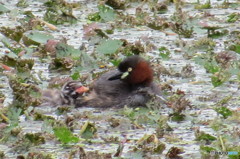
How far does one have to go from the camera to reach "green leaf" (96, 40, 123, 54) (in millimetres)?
10273

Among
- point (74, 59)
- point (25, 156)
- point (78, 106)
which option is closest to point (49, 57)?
point (74, 59)

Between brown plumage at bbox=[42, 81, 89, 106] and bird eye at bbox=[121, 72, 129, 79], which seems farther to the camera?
bird eye at bbox=[121, 72, 129, 79]

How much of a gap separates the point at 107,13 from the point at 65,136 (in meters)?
4.70

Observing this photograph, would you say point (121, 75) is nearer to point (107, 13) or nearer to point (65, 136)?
point (65, 136)

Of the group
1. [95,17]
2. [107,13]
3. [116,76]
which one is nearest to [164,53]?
[116,76]

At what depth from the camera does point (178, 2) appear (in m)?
13.0

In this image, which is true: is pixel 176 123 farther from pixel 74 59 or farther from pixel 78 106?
pixel 74 59

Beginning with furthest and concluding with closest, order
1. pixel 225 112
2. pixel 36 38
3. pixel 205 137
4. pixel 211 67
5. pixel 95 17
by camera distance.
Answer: pixel 95 17 → pixel 36 38 → pixel 211 67 → pixel 225 112 → pixel 205 137

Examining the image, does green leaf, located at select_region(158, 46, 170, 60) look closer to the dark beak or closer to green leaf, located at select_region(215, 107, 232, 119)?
the dark beak

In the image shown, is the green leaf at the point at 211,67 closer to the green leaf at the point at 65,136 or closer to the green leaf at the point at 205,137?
the green leaf at the point at 205,137

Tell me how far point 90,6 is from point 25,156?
6.09m

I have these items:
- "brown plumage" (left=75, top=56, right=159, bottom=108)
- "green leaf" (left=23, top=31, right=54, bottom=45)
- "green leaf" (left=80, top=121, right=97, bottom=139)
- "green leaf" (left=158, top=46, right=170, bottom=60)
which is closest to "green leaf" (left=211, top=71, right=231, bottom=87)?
"brown plumage" (left=75, top=56, right=159, bottom=108)

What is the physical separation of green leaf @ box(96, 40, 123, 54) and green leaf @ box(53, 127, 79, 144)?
2753mm

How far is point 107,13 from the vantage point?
1212 cm
